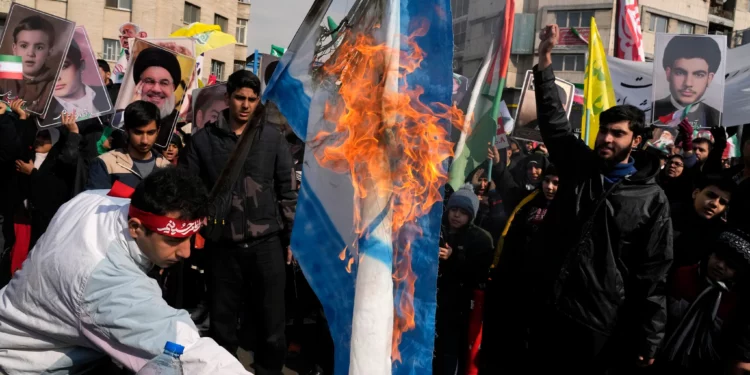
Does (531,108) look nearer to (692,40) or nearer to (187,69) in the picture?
(692,40)

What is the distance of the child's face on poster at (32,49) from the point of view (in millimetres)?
5844

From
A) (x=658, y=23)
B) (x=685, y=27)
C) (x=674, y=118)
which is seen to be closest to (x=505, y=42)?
(x=674, y=118)

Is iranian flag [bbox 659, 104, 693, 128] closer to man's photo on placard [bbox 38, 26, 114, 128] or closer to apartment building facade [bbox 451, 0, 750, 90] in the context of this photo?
man's photo on placard [bbox 38, 26, 114, 128]

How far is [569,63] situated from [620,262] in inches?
1474

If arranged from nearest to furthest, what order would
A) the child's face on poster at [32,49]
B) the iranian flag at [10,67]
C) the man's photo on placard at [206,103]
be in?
the iranian flag at [10,67] < the child's face on poster at [32,49] < the man's photo on placard at [206,103]

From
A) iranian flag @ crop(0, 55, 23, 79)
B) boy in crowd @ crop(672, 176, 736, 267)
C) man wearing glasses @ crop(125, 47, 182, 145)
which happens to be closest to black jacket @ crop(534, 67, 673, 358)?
boy in crowd @ crop(672, 176, 736, 267)

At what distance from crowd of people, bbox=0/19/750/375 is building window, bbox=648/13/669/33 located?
38.8 m

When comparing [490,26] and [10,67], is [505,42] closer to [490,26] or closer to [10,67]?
[490,26]

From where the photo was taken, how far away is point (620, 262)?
361 centimetres

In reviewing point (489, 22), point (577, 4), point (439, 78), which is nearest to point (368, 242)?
point (439, 78)

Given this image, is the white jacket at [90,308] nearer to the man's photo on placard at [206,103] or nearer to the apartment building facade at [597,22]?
the man's photo on placard at [206,103]

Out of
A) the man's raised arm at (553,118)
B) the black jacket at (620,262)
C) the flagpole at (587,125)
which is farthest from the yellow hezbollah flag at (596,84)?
the black jacket at (620,262)

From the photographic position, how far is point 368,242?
2445mm

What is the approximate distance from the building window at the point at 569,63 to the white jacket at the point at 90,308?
127 ft
